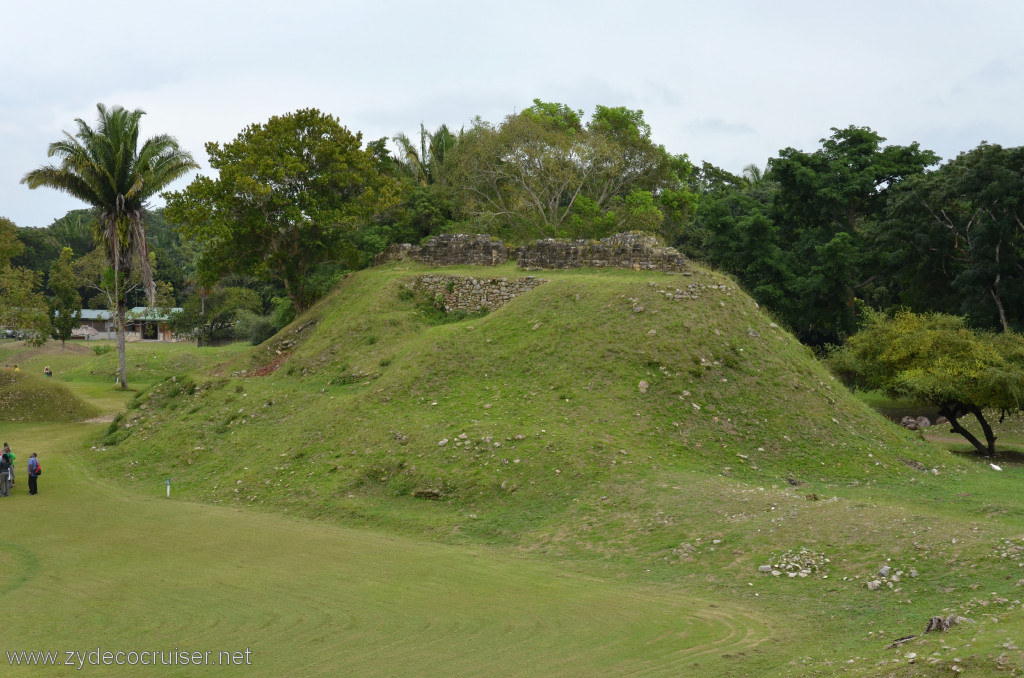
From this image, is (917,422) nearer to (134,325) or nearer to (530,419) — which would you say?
(530,419)

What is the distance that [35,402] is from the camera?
32688mm

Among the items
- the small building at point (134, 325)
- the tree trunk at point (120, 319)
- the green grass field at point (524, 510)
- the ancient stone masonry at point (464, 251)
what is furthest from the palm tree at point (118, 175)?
the small building at point (134, 325)

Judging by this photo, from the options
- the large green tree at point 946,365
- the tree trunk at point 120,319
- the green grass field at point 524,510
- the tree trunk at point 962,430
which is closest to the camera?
the green grass field at point 524,510

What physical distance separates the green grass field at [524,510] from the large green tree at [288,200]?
381cm

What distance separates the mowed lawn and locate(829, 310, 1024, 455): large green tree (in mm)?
16394

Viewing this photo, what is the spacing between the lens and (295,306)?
35.4 m

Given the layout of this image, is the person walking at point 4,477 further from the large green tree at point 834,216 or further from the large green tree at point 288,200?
the large green tree at point 834,216

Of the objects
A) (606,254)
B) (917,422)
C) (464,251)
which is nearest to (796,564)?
(606,254)

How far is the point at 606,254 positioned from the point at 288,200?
13.2 meters

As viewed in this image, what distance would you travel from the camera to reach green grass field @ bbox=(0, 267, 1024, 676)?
33.0 ft

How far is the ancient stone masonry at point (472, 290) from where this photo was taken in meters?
28.5

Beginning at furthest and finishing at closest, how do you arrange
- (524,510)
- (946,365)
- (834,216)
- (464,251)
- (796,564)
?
(834,216), (464,251), (946,365), (524,510), (796,564)

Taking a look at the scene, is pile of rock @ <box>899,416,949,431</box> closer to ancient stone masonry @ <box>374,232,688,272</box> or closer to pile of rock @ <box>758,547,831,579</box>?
ancient stone masonry @ <box>374,232,688,272</box>

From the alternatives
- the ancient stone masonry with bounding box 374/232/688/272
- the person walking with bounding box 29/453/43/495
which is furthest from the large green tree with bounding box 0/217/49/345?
the person walking with bounding box 29/453/43/495
